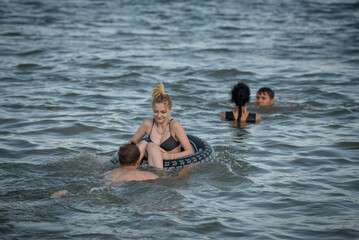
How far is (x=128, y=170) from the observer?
21.4ft

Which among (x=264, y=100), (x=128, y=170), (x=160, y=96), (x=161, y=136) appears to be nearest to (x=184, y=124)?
(x=264, y=100)

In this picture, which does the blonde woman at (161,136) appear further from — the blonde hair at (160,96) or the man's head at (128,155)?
→ the man's head at (128,155)

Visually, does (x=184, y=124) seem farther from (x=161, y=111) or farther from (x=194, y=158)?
(x=194, y=158)

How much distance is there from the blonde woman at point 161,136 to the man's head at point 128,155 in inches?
12.6

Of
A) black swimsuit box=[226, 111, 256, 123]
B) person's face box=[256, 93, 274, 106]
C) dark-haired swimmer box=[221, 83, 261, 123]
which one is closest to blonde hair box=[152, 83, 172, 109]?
dark-haired swimmer box=[221, 83, 261, 123]

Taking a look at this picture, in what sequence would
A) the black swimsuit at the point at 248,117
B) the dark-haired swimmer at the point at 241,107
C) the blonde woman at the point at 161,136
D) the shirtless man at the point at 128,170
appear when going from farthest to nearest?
the black swimsuit at the point at 248,117, the dark-haired swimmer at the point at 241,107, the blonde woman at the point at 161,136, the shirtless man at the point at 128,170

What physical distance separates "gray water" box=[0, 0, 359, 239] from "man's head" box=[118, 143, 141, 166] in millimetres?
350

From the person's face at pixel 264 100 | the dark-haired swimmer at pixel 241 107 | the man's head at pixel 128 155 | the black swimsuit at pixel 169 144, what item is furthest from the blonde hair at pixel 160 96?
the person's face at pixel 264 100

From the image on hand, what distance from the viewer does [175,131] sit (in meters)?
7.18

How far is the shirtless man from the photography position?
6414mm

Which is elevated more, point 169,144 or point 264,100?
point 264,100

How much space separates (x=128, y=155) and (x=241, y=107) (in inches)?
164

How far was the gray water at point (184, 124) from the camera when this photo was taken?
5656mm

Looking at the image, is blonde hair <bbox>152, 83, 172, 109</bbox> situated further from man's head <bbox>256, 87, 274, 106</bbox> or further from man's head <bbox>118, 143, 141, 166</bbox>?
man's head <bbox>256, 87, 274, 106</bbox>
